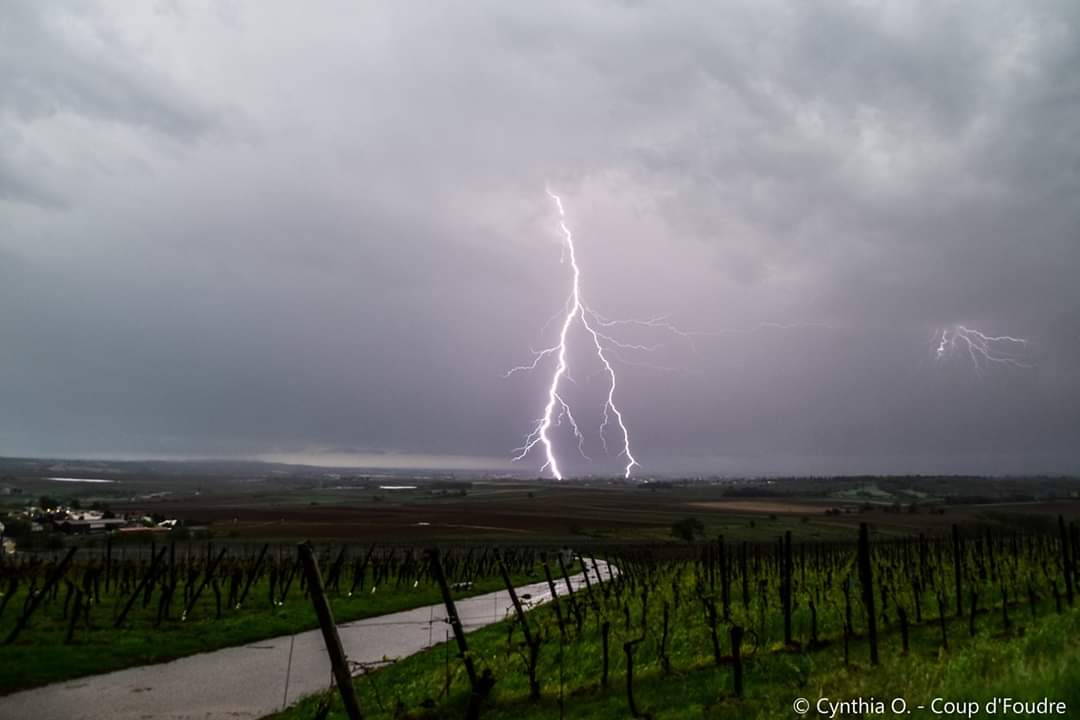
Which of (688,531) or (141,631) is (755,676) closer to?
(141,631)

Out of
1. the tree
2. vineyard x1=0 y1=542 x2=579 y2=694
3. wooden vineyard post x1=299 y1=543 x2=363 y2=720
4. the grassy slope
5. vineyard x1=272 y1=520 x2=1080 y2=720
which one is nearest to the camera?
the grassy slope

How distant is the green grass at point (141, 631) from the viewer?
715 inches

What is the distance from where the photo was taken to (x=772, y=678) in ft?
41.1

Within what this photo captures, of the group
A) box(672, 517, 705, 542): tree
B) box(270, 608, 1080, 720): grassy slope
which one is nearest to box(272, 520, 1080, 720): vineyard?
box(270, 608, 1080, 720): grassy slope

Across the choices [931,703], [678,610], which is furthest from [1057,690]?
[678,610]

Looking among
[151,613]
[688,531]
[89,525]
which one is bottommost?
[688,531]

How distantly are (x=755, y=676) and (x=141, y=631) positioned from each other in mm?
19664

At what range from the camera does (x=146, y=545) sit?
64812 mm

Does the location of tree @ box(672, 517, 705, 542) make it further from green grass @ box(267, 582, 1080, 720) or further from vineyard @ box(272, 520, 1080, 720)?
green grass @ box(267, 582, 1080, 720)

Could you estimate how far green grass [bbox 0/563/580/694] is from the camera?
18.2m

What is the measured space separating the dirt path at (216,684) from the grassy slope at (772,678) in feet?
5.79

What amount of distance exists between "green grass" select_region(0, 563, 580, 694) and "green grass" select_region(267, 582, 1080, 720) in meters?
7.36

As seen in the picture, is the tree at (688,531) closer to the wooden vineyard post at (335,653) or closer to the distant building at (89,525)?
the distant building at (89,525)

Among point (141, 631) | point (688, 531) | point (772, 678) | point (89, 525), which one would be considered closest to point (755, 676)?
point (772, 678)
